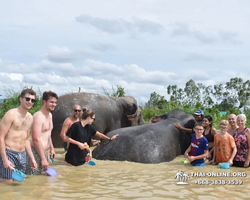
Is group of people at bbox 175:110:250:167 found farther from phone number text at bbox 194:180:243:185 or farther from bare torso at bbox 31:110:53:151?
bare torso at bbox 31:110:53:151

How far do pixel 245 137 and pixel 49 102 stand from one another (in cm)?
366

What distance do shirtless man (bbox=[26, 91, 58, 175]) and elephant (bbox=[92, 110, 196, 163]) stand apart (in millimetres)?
1737

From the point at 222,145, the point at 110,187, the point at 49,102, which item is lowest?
the point at 110,187

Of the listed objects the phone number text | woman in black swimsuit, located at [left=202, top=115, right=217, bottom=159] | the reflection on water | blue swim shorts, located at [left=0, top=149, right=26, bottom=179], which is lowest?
the reflection on water

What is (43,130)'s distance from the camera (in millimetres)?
5492

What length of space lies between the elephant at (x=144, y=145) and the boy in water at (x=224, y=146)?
1.05 m

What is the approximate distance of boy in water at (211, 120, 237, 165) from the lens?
21.9 ft

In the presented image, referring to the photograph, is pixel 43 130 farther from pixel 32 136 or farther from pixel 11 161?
pixel 11 161

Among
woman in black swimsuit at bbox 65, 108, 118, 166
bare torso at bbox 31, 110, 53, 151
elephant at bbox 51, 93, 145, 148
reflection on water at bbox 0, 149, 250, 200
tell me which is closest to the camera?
reflection on water at bbox 0, 149, 250, 200

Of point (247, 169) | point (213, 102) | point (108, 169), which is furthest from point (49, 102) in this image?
point (213, 102)

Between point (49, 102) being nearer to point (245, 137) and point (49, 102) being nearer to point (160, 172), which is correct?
point (160, 172)

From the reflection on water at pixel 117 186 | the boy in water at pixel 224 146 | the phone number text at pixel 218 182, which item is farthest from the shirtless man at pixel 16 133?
the boy in water at pixel 224 146

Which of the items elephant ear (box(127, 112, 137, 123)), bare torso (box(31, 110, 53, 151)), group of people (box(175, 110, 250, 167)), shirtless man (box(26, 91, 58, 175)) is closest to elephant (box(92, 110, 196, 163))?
group of people (box(175, 110, 250, 167))

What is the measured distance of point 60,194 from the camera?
4.40 m
